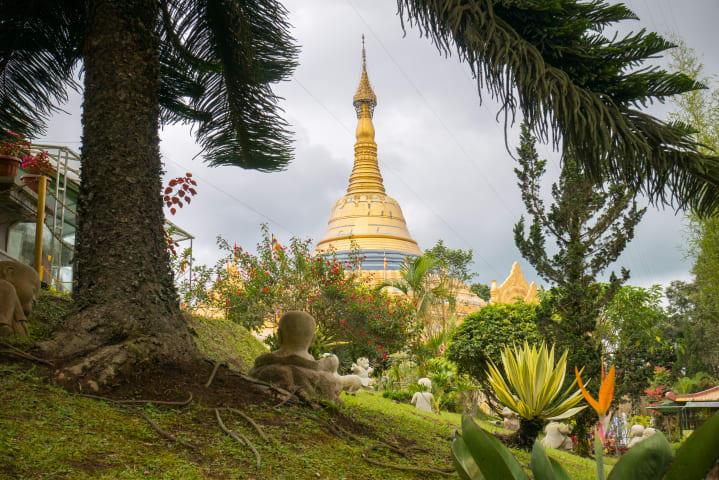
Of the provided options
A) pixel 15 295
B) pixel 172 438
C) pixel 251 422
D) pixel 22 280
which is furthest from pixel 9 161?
pixel 172 438

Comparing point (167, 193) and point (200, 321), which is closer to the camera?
point (200, 321)

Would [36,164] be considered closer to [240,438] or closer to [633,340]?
[240,438]

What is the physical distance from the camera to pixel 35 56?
6.15m

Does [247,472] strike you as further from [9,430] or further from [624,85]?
[624,85]

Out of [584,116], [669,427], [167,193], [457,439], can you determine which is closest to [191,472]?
[457,439]

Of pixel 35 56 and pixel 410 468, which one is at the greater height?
pixel 35 56

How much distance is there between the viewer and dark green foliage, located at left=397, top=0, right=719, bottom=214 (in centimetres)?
375

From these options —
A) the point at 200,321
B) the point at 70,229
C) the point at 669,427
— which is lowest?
the point at 669,427

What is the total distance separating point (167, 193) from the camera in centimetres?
1002

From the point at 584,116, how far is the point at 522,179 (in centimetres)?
615

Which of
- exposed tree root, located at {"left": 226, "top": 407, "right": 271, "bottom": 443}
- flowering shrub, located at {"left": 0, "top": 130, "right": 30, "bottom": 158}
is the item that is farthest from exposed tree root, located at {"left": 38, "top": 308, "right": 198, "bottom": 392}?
flowering shrub, located at {"left": 0, "top": 130, "right": 30, "bottom": 158}

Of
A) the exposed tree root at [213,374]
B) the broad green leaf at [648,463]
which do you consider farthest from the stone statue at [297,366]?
the broad green leaf at [648,463]

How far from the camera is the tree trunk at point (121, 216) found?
4230 millimetres

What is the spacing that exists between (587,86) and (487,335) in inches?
352
